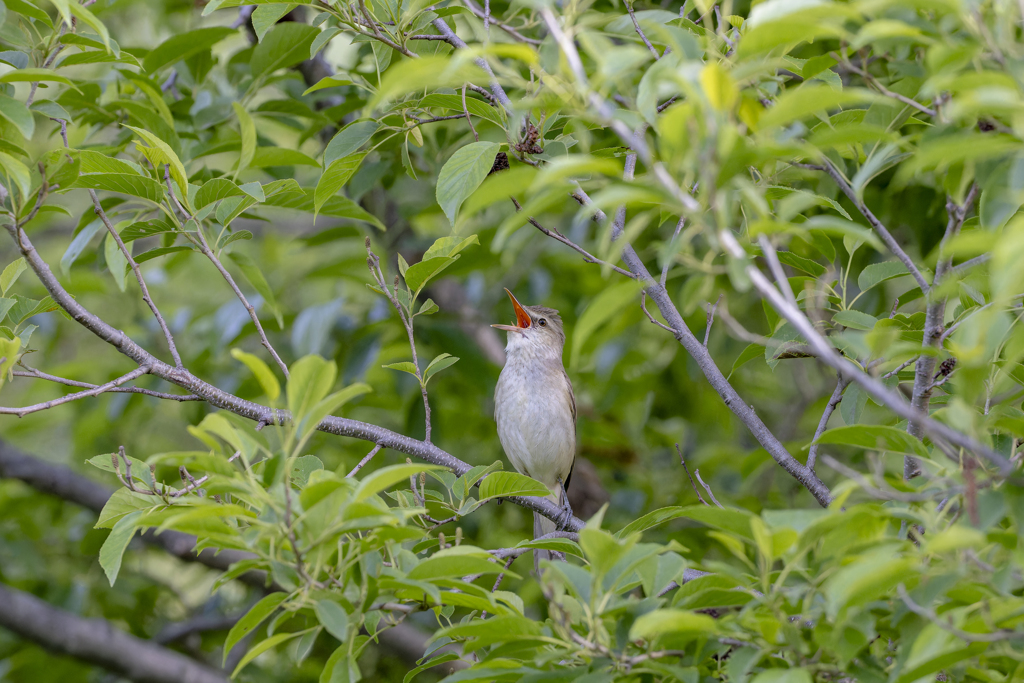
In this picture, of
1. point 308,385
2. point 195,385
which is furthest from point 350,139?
point 308,385

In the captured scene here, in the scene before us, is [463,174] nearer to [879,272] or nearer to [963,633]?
[879,272]

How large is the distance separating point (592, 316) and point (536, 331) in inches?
158

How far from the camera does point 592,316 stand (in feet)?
5.67

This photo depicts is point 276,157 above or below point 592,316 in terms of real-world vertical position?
below

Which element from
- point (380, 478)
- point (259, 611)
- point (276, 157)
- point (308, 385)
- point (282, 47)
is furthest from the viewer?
point (282, 47)

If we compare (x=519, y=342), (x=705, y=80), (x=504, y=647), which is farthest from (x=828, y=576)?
(x=519, y=342)

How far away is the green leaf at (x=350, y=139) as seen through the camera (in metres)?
3.13

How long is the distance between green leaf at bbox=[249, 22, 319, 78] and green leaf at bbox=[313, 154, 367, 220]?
1.24 m

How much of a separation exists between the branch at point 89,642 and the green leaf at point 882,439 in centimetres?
473

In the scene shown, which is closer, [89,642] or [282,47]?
[282,47]

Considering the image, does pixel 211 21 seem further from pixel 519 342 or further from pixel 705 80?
pixel 705 80

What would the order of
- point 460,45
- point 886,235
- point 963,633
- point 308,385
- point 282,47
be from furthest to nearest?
point 282,47
point 460,45
point 886,235
point 308,385
point 963,633

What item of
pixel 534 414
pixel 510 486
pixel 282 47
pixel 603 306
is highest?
pixel 282 47

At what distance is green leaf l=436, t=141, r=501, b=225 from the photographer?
107 inches
